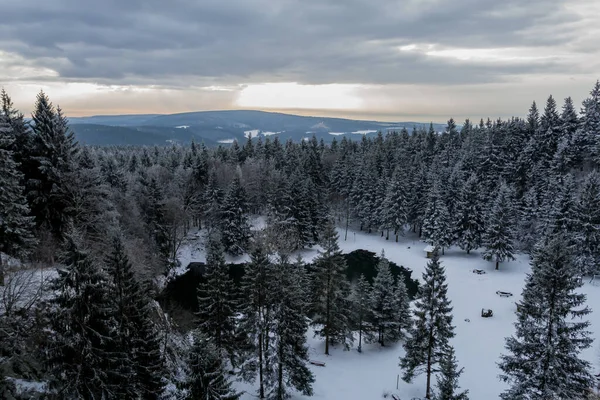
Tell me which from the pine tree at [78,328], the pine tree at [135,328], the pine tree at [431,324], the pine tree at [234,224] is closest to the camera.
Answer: the pine tree at [78,328]

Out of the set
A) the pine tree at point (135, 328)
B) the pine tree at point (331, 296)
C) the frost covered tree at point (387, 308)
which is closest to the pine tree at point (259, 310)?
the pine tree at point (135, 328)

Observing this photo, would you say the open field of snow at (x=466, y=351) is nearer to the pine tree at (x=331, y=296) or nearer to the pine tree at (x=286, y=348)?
the pine tree at (x=331, y=296)

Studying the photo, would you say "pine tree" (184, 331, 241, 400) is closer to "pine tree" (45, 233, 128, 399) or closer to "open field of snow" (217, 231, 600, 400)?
"pine tree" (45, 233, 128, 399)

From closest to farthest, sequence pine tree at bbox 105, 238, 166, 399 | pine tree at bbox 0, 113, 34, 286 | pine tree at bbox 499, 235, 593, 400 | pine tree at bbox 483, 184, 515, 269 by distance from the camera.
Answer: pine tree at bbox 105, 238, 166, 399 → pine tree at bbox 499, 235, 593, 400 → pine tree at bbox 0, 113, 34, 286 → pine tree at bbox 483, 184, 515, 269

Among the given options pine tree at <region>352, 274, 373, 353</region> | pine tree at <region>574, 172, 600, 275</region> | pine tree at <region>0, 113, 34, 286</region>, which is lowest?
pine tree at <region>352, 274, 373, 353</region>

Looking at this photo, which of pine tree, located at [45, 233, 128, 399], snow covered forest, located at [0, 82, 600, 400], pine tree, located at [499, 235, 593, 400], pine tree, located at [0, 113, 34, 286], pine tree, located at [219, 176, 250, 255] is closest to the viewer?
pine tree, located at [45, 233, 128, 399]

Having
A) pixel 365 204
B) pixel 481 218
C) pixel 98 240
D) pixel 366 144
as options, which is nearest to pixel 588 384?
pixel 98 240

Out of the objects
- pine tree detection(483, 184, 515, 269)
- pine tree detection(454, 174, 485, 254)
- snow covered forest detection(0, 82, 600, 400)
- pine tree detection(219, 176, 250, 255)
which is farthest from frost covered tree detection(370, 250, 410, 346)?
pine tree detection(219, 176, 250, 255)
